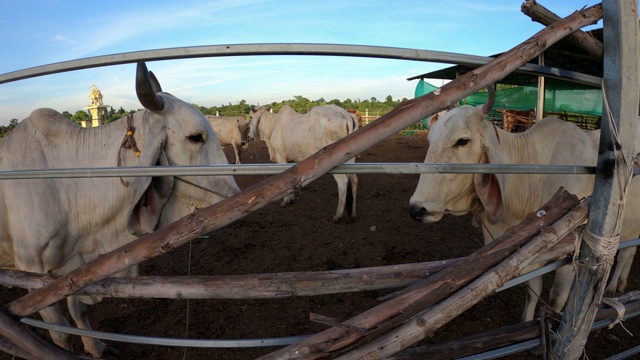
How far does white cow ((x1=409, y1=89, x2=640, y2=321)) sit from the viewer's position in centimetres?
260

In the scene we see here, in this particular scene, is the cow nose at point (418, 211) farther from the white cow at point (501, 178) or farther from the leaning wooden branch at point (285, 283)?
the leaning wooden branch at point (285, 283)

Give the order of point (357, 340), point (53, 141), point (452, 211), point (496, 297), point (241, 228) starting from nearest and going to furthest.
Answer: point (357, 340) → point (53, 141) → point (452, 211) → point (496, 297) → point (241, 228)

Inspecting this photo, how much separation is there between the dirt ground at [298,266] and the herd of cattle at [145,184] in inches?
21.5

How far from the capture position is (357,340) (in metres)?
1.07

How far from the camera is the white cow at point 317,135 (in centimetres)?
639

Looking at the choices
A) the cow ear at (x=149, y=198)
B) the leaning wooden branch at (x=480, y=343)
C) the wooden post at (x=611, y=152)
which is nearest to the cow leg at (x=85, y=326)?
the cow ear at (x=149, y=198)

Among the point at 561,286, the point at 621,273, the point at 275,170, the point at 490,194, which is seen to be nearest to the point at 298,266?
the point at 490,194

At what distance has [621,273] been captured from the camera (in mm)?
3701

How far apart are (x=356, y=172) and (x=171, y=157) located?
1.70 metres

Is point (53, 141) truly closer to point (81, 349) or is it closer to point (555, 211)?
point (81, 349)

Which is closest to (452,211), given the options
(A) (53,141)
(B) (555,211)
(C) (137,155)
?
(B) (555,211)

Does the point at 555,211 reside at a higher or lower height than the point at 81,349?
higher

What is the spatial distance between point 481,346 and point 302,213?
5.56 m

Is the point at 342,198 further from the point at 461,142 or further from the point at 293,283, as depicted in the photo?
the point at 293,283
